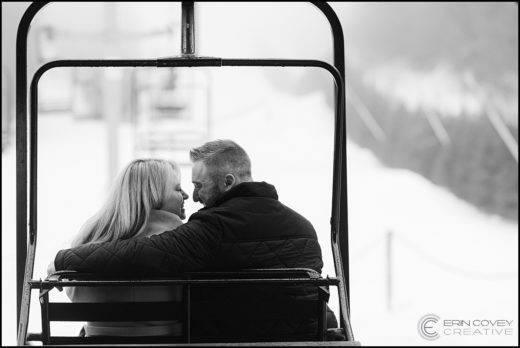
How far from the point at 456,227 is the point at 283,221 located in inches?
488

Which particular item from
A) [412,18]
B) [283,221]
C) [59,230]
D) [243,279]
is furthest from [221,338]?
[412,18]

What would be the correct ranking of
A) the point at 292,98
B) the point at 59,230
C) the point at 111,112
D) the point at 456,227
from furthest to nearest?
the point at 292,98 < the point at 456,227 < the point at 59,230 < the point at 111,112

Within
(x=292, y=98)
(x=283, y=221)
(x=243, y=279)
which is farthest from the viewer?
(x=292, y=98)

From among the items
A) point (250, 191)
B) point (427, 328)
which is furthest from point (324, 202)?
point (250, 191)

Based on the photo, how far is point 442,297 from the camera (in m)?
11.0

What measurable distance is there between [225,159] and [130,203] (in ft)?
0.95

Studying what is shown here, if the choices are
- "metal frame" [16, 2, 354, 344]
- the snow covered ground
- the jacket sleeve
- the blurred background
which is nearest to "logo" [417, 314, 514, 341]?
the snow covered ground

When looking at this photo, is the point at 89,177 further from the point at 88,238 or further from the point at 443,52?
the point at 88,238

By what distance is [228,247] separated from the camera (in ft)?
7.24

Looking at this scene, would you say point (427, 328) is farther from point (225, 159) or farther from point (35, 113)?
point (35, 113)

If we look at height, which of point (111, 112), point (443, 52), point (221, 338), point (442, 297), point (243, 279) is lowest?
point (442, 297)

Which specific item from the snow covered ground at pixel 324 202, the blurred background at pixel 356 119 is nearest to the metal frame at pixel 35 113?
the snow covered ground at pixel 324 202

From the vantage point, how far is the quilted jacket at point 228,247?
213 cm

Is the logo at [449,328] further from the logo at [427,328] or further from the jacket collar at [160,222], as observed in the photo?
the jacket collar at [160,222]
